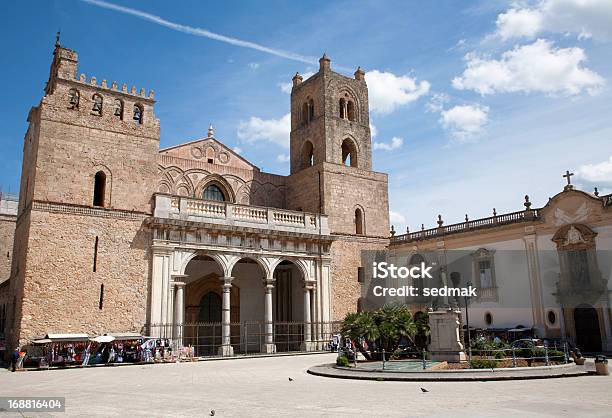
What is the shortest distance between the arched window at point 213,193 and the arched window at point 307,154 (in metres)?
6.05

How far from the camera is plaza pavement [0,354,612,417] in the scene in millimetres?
8875

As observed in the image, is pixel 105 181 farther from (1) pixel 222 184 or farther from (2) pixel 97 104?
(1) pixel 222 184

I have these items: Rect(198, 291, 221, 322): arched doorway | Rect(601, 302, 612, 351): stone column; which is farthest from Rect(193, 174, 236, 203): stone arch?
Rect(601, 302, 612, 351): stone column

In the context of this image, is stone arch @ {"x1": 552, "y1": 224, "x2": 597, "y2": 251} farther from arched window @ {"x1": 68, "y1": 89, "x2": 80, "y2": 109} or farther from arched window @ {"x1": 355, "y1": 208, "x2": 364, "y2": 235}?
arched window @ {"x1": 68, "y1": 89, "x2": 80, "y2": 109}

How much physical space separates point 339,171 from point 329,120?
3218mm

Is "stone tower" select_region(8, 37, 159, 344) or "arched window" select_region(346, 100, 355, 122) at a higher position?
"arched window" select_region(346, 100, 355, 122)

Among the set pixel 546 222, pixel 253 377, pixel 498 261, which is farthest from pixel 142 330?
pixel 546 222

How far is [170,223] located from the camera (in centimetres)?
2411

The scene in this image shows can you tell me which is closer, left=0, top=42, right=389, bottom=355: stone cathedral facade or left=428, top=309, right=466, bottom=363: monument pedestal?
left=428, top=309, right=466, bottom=363: monument pedestal

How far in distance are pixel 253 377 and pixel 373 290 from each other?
53.7ft

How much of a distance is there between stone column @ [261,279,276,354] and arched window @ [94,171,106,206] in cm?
861

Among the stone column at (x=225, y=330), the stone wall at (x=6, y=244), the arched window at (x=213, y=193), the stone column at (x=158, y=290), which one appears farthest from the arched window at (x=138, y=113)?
the stone wall at (x=6, y=244)

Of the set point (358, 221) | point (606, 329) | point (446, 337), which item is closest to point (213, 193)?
point (358, 221)

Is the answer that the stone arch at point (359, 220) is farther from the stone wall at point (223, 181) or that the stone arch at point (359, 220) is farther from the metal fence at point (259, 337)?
the metal fence at point (259, 337)
